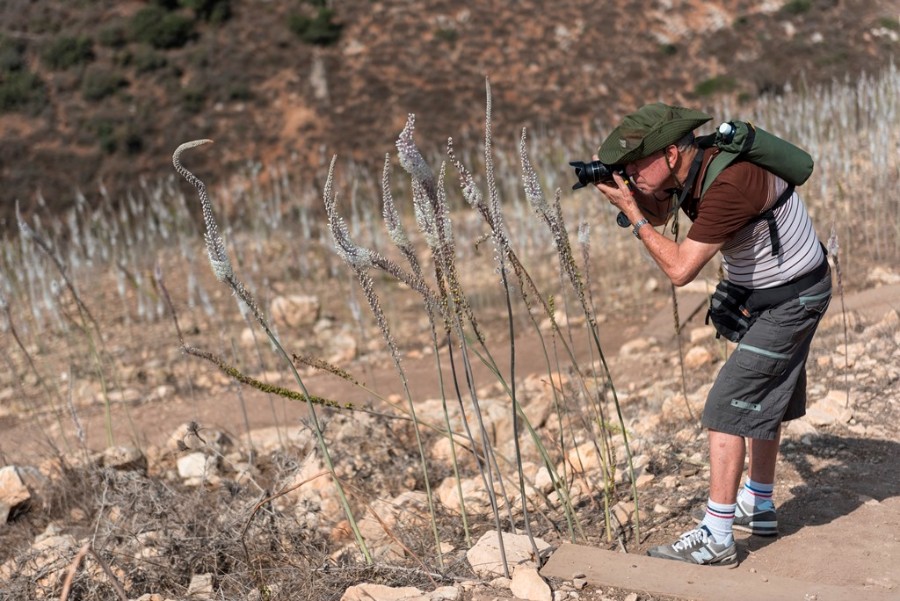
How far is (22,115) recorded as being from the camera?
23422mm

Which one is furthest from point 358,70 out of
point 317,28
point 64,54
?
point 64,54

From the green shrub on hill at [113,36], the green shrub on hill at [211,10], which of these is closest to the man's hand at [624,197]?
the green shrub on hill at [113,36]

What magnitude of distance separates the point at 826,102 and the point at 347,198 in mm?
9006

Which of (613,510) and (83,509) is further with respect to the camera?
(83,509)

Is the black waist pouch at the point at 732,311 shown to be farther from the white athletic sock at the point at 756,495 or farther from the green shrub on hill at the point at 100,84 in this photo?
the green shrub on hill at the point at 100,84

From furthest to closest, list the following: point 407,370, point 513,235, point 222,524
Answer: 1. point 513,235
2. point 407,370
3. point 222,524

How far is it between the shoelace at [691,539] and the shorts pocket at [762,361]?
Result: 560 millimetres

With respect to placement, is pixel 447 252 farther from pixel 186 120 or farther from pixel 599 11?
pixel 599 11

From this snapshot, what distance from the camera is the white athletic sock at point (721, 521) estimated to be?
10.1ft

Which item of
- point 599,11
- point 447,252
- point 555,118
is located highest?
point 447,252

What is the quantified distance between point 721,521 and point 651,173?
1.14m

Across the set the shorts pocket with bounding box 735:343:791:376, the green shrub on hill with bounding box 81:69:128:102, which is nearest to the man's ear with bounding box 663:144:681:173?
the shorts pocket with bounding box 735:343:791:376

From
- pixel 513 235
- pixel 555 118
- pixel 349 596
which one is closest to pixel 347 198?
pixel 513 235

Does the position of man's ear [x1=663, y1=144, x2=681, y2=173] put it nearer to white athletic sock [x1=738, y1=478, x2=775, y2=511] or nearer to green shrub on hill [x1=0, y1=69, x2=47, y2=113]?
white athletic sock [x1=738, y1=478, x2=775, y2=511]
